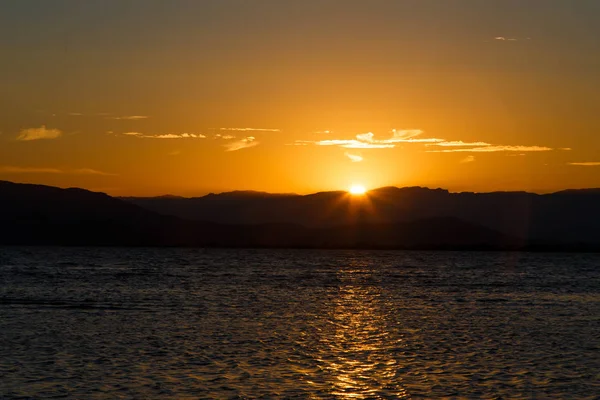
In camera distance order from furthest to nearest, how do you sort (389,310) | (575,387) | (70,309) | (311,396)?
1. (389,310)
2. (70,309)
3. (575,387)
4. (311,396)

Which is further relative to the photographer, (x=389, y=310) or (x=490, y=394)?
(x=389, y=310)

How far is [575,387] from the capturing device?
1150 inches

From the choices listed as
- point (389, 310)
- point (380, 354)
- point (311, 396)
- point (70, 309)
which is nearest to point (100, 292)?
point (70, 309)

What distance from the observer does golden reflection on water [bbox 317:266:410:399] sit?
28516 mm

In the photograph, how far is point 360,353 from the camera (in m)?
36.8

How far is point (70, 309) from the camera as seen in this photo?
5641 centimetres

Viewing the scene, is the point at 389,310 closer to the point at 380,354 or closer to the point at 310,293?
the point at 310,293

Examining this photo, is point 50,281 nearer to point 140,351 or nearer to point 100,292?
point 100,292

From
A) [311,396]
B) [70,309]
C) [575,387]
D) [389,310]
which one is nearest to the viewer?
[311,396]

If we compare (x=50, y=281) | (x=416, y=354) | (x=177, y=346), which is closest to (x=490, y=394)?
(x=416, y=354)

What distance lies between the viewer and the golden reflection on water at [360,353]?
93.6 ft

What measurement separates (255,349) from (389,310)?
2469 cm

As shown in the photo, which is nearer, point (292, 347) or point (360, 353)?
point (360, 353)

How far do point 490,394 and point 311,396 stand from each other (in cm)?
615
